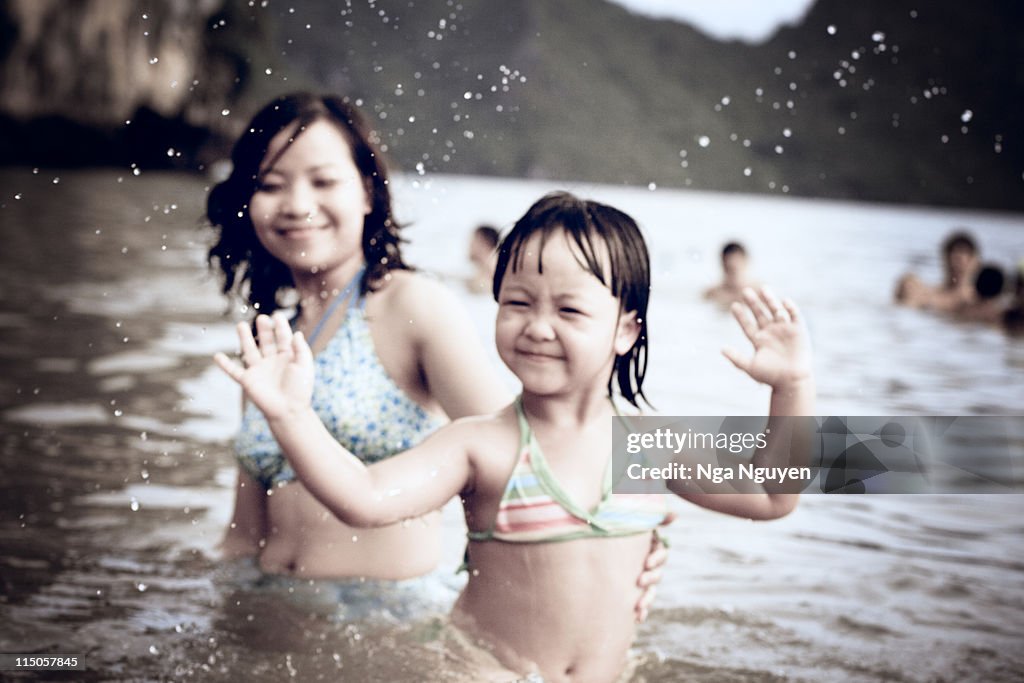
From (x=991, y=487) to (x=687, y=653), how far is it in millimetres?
3010

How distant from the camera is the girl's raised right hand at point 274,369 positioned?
2.17 m

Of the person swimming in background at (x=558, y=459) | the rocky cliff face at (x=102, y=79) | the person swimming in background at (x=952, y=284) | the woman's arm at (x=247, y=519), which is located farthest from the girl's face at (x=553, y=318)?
the rocky cliff face at (x=102, y=79)

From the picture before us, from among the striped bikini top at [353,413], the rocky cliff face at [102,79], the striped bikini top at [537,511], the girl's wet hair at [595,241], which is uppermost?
the rocky cliff face at [102,79]

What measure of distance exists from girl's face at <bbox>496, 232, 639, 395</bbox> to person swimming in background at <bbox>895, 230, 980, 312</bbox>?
438 inches

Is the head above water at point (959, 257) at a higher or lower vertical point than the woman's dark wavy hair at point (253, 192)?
higher

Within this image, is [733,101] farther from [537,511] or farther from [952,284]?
[537,511]

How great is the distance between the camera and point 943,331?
12.2 meters

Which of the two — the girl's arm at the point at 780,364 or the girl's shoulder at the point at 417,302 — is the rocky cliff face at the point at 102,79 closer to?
the girl's shoulder at the point at 417,302

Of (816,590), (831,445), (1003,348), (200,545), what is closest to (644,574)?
(831,445)

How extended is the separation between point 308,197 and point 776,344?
1363 millimetres

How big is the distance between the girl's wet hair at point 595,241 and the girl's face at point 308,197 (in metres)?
0.81

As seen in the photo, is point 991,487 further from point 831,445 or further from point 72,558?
point 72,558

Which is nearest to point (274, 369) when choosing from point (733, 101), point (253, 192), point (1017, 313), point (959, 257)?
point (253, 192)

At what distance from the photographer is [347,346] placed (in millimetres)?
3162
